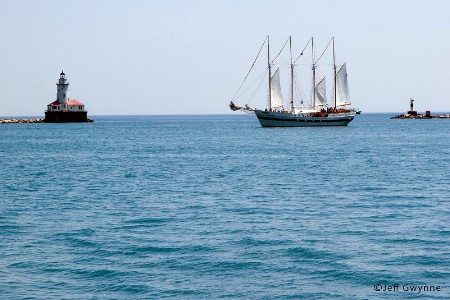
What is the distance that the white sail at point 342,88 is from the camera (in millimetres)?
133375

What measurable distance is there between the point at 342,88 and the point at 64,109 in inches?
3138

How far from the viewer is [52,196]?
35.9 metres

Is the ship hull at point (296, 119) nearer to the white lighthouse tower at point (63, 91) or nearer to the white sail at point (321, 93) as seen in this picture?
the white sail at point (321, 93)

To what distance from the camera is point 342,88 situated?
13550 cm

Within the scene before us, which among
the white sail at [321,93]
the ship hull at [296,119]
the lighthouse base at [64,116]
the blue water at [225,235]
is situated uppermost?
the white sail at [321,93]

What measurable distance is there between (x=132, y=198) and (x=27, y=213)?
651 cm

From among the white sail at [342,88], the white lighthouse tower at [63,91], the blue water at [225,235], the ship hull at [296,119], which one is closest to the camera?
the blue water at [225,235]

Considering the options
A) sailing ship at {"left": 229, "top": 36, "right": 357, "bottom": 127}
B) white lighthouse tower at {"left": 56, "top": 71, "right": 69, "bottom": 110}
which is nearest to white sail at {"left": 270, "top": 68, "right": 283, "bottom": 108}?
sailing ship at {"left": 229, "top": 36, "right": 357, "bottom": 127}

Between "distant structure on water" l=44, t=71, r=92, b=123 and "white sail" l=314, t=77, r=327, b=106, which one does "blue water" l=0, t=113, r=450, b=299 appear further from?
"distant structure on water" l=44, t=71, r=92, b=123

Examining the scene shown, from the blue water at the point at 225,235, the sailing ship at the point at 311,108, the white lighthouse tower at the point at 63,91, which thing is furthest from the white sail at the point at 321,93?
the blue water at the point at 225,235

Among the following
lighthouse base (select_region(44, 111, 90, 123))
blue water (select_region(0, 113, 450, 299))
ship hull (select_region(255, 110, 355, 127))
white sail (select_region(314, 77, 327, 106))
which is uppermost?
white sail (select_region(314, 77, 327, 106))

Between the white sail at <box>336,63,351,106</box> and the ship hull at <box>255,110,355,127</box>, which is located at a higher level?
the white sail at <box>336,63,351,106</box>

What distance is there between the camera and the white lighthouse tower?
167125 millimetres

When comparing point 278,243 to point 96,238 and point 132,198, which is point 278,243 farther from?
point 132,198
